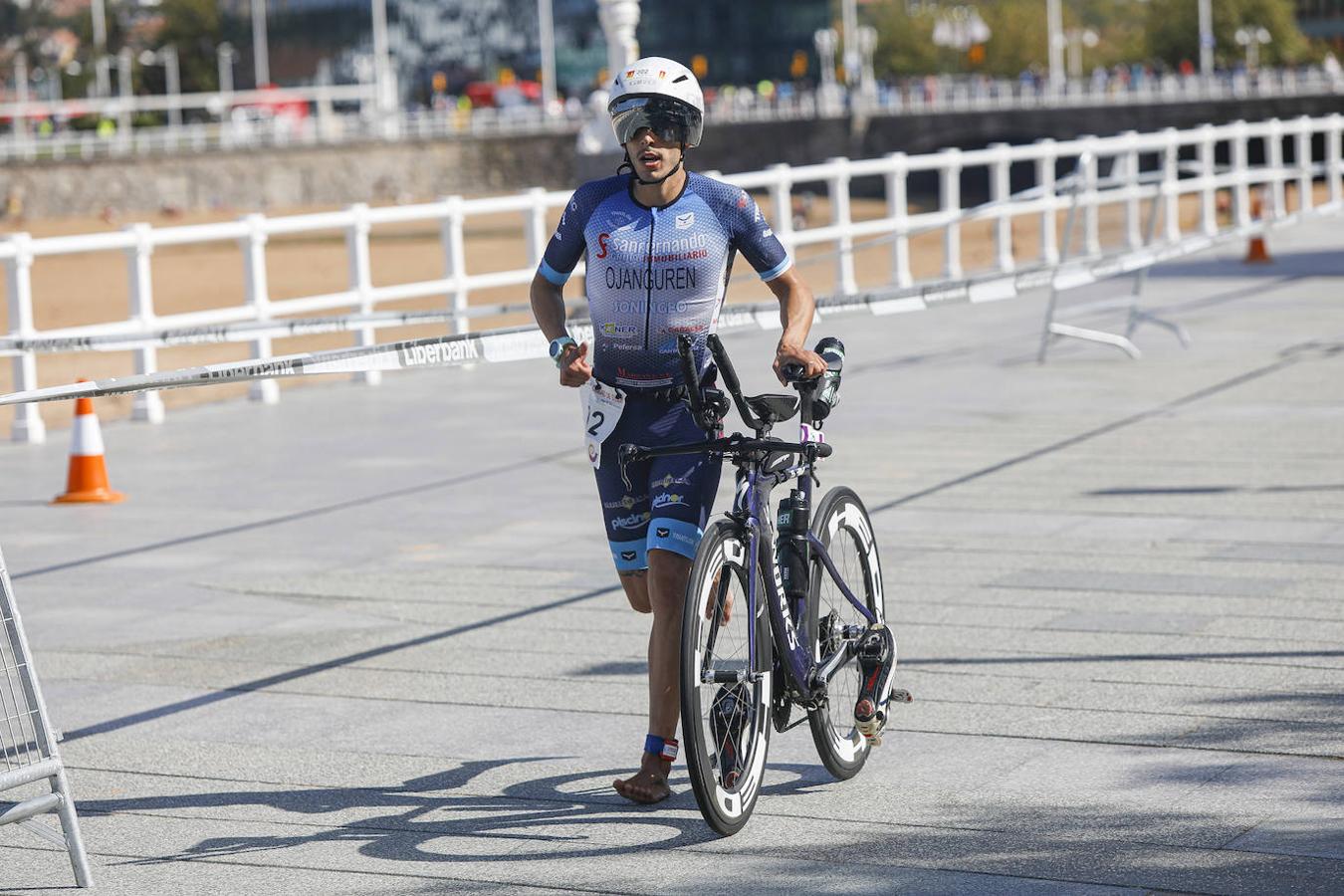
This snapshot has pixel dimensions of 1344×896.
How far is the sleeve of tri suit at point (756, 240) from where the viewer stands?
5.24 m

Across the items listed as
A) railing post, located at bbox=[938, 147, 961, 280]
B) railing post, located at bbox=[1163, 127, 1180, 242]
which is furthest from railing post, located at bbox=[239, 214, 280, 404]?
railing post, located at bbox=[938, 147, 961, 280]

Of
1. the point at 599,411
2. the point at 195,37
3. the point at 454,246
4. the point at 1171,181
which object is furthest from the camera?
the point at 195,37

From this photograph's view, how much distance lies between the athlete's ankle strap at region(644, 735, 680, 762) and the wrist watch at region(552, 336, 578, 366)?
3.06 feet

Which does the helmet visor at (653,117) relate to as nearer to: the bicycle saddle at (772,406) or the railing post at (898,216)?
the bicycle saddle at (772,406)

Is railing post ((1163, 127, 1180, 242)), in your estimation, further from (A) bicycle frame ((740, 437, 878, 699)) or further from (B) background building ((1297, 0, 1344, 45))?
(B) background building ((1297, 0, 1344, 45))

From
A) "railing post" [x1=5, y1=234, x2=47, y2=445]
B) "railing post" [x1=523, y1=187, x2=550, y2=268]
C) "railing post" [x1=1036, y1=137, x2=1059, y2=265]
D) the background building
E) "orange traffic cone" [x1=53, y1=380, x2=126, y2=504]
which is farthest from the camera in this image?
the background building

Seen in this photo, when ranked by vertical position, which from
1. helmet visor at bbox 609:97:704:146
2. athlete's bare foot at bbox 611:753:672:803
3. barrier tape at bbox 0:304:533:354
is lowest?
athlete's bare foot at bbox 611:753:672:803

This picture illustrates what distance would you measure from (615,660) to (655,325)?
1851 millimetres

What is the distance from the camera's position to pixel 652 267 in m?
5.16

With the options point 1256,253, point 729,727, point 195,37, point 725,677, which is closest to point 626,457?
point 725,677

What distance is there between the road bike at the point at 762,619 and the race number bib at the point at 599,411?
0.39ft

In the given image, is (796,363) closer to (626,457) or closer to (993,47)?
(626,457)

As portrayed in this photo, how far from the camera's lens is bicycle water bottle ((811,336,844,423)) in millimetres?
5098

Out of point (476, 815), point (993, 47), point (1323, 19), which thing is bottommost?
point (476, 815)
